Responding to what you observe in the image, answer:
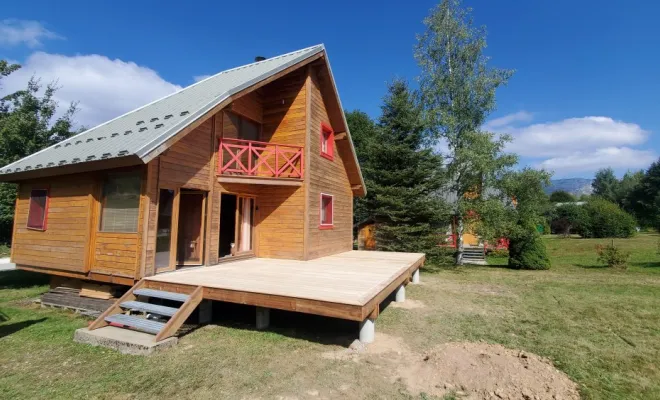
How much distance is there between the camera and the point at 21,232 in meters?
8.73

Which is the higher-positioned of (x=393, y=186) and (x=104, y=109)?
(x=104, y=109)

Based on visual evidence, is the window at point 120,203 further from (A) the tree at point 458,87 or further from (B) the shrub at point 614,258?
(B) the shrub at point 614,258

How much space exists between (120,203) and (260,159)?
3615 millimetres

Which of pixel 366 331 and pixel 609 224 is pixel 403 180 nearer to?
pixel 366 331

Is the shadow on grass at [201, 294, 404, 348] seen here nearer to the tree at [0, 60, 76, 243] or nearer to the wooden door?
the wooden door

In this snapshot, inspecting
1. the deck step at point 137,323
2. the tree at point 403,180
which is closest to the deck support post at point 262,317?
the deck step at point 137,323

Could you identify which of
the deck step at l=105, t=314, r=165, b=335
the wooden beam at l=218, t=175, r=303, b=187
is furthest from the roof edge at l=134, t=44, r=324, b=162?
the deck step at l=105, t=314, r=165, b=335

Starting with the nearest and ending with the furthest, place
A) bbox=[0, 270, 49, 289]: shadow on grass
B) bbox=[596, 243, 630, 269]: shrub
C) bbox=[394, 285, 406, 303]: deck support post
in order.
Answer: bbox=[394, 285, 406, 303]: deck support post < bbox=[0, 270, 49, 289]: shadow on grass < bbox=[596, 243, 630, 269]: shrub

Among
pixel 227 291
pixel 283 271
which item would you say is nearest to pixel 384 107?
pixel 283 271

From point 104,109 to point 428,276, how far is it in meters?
39.5

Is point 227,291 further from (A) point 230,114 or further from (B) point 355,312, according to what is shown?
(A) point 230,114

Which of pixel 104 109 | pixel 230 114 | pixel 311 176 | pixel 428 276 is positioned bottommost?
pixel 428 276

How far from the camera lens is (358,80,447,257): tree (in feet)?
51.7

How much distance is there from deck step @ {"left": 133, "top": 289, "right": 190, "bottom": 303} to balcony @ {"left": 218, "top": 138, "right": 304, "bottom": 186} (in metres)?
3.38
